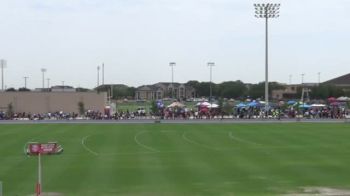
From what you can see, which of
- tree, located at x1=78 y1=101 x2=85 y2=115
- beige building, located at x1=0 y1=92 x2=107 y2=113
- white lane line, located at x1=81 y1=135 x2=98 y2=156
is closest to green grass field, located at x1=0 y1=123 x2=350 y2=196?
white lane line, located at x1=81 y1=135 x2=98 y2=156

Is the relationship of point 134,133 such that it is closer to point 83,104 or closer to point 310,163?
point 310,163

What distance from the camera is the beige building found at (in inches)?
3639

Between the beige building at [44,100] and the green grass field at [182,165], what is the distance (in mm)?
52412

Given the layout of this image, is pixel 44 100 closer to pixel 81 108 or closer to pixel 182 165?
pixel 81 108

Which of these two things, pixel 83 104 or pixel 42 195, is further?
pixel 83 104

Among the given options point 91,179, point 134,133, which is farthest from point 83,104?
point 91,179

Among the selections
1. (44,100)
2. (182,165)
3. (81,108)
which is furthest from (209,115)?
(182,165)

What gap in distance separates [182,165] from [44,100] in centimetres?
7009

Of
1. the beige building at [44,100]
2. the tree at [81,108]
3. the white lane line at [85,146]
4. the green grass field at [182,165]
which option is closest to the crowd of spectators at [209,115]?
the tree at [81,108]

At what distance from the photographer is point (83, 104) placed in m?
92.2

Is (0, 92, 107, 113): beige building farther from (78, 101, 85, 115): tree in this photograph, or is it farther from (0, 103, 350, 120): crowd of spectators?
(0, 103, 350, 120): crowd of spectators

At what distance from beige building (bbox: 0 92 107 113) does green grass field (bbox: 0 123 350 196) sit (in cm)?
5241

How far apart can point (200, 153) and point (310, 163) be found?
618 centimetres

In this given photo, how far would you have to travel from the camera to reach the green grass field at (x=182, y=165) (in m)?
19.9
